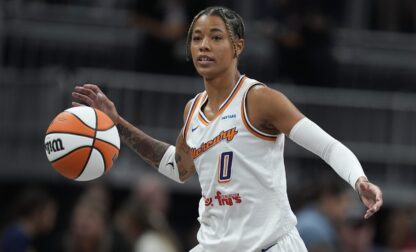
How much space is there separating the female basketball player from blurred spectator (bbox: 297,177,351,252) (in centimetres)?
333

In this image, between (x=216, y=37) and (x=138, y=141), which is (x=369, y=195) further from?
(x=138, y=141)

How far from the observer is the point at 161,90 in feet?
59.2

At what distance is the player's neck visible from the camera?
29.9ft

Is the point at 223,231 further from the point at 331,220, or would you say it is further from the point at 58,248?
the point at 58,248

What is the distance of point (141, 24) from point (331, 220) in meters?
5.84

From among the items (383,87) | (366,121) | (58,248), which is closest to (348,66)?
(383,87)

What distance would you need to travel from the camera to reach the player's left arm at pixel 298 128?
8.47m

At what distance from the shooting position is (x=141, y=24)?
17922mm

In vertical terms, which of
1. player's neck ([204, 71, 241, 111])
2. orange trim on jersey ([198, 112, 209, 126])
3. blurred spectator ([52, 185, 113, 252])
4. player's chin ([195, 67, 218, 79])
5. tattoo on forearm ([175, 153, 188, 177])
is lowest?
blurred spectator ([52, 185, 113, 252])

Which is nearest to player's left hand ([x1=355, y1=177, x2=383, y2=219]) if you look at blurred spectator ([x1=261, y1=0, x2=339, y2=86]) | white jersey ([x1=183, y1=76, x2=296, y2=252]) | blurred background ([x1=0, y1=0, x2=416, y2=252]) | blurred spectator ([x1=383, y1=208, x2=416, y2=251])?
white jersey ([x1=183, y1=76, x2=296, y2=252])

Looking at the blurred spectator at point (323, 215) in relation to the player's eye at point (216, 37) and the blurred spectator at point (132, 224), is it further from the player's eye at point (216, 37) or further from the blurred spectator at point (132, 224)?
the player's eye at point (216, 37)

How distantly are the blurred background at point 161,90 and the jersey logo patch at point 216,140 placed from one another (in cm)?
668

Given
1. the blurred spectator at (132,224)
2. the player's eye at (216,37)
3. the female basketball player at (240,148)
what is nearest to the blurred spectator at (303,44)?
the blurred spectator at (132,224)

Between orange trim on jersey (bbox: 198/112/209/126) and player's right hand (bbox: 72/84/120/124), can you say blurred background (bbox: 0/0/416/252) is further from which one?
orange trim on jersey (bbox: 198/112/209/126)
